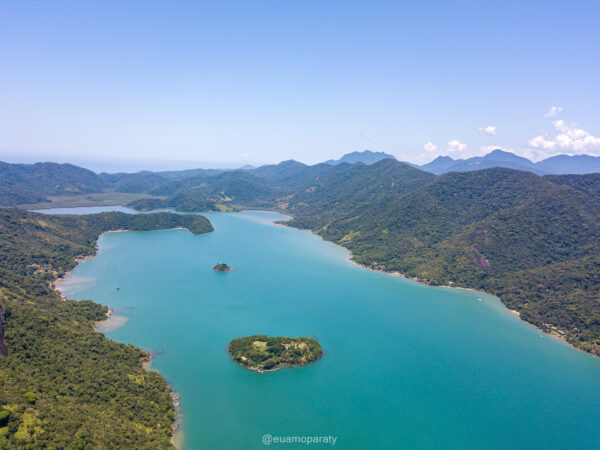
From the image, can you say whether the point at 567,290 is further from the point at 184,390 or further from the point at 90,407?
the point at 90,407

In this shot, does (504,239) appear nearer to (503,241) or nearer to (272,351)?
(503,241)

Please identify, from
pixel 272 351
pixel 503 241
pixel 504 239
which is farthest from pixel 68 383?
pixel 504 239

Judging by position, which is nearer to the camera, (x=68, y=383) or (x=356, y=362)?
(x=68, y=383)

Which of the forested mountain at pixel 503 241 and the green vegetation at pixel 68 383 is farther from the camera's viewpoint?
the forested mountain at pixel 503 241

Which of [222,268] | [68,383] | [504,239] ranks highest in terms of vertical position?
[504,239]

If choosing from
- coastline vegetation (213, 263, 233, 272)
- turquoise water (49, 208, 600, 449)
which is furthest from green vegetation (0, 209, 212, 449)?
coastline vegetation (213, 263, 233, 272)

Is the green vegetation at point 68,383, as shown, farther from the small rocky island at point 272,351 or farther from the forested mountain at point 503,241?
the forested mountain at point 503,241

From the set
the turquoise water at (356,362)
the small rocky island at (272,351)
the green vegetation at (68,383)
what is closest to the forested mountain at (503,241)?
the turquoise water at (356,362)
